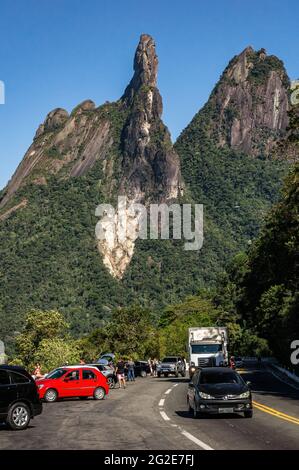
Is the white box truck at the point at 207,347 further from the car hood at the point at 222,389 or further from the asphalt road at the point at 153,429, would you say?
the car hood at the point at 222,389

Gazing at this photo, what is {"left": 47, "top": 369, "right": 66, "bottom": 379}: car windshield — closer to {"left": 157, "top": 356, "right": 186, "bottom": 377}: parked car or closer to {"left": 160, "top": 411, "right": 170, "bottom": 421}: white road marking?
{"left": 160, "top": 411, "right": 170, "bottom": 421}: white road marking

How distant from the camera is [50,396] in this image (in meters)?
30.3

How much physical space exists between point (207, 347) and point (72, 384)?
48.0 feet

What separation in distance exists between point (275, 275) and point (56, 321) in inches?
1274

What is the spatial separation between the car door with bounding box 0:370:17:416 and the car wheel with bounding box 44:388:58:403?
41.0 ft

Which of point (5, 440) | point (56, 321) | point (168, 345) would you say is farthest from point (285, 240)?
point (168, 345)

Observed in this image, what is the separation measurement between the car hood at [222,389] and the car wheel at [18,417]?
5069 millimetres

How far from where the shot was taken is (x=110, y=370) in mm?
43906

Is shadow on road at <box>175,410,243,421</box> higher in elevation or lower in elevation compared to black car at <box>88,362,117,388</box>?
higher

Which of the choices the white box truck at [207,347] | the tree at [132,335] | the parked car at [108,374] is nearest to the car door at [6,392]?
the parked car at [108,374]

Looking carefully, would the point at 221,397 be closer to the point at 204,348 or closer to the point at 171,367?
the point at 204,348

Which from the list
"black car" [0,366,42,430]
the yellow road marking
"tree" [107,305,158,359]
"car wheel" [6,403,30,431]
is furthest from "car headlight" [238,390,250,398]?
"tree" [107,305,158,359]

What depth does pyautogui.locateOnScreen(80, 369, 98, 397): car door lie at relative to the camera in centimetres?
3089

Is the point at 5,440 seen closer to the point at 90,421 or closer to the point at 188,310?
the point at 90,421
